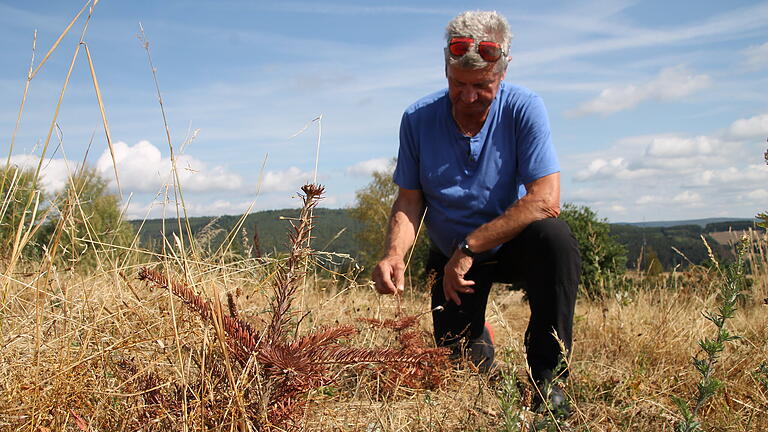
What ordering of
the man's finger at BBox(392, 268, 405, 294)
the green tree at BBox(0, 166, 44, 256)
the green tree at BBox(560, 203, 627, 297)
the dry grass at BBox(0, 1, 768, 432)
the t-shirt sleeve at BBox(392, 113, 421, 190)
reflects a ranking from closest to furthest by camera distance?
the dry grass at BBox(0, 1, 768, 432), the green tree at BBox(0, 166, 44, 256), the man's finger at BBox(392, 268, 405, 294), the t-shirt sleeve at BBox(392, 113, 421, 190), the green tree at BBox(560, 203, 627, 297)

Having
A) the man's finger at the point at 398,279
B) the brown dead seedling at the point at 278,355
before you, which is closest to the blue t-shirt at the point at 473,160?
the man's finger at the point at 398,279

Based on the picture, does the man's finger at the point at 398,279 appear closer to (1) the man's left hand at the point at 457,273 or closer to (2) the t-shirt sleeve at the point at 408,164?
(1) the man's left hand at the point at 457,273

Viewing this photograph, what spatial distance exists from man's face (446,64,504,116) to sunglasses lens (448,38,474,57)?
7cm

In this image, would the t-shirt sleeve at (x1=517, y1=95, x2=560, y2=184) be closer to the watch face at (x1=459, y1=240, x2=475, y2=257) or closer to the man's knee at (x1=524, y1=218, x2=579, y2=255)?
the man's knee at (x1=524, y1=218, x2=579, y2=255)

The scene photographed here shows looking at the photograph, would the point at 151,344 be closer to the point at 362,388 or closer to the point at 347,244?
the point at 362,388

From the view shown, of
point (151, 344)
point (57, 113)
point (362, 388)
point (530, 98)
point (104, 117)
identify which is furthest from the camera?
point (530, 98)

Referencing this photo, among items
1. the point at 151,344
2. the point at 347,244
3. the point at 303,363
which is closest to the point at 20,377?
the point at 151,344

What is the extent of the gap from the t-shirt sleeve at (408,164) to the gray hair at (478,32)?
0.48m

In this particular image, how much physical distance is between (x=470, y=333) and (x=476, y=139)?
103 centimetres

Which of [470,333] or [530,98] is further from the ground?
[530,98]

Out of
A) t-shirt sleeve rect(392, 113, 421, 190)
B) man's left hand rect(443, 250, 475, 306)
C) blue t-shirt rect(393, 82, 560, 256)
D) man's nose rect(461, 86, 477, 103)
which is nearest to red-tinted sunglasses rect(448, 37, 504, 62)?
man's nose rect(461, 86, 477, 103)

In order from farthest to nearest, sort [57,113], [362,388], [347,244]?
[347,244] < [362,388] < [57,113]

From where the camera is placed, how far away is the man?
8.27 feet

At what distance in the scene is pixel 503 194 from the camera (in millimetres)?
2994
